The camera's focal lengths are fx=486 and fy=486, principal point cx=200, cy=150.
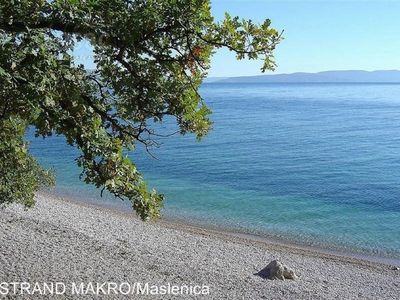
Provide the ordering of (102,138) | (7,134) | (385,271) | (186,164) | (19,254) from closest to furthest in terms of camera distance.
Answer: (102,138), (7,134), (19,254), (385,271), (186,164)

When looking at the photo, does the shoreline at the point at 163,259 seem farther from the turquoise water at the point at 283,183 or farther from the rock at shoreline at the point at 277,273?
the turquoise water at the point at 283,183

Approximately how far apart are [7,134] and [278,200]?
105 ft

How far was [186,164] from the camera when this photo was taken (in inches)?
2109

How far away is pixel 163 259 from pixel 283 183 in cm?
2610

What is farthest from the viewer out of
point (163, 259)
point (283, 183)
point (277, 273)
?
point (283, 183)

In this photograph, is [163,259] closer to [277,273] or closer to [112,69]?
[277,273]

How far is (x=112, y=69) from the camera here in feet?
27.6

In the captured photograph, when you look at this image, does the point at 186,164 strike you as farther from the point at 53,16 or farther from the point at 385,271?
the point at 53,16

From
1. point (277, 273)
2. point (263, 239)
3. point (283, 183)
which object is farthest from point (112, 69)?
point (283, 183)

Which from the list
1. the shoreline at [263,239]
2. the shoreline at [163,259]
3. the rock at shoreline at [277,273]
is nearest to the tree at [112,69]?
the shoreline at [163,259]

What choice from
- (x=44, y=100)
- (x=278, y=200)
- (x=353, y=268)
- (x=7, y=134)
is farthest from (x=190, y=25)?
(x=278, y=200)

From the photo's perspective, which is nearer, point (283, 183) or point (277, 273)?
point (277, 273)

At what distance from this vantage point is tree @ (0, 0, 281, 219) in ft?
20.5

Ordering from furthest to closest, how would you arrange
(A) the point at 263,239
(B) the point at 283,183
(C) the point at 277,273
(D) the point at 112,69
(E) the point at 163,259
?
(B) the point at 283,183 < (A) the point at 263,239 < (E) the point at 163,259 < (C) the point at 277,273 < (D) the point at 112,69
